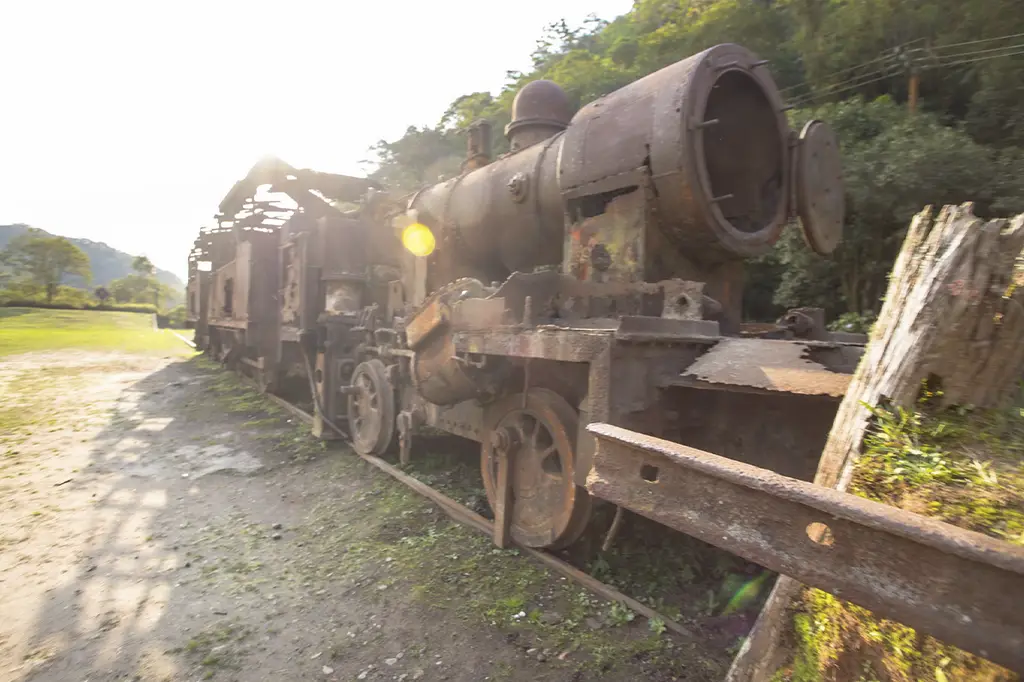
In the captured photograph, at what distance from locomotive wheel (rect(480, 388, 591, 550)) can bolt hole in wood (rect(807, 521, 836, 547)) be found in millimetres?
2213

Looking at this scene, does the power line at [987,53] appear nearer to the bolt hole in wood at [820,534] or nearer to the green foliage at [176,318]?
the bolt hole in wood at [820,534]

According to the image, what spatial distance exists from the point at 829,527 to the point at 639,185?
270 cm

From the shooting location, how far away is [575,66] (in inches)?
788

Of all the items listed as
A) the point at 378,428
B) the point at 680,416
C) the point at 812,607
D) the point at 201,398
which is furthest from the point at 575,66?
the point at 812,607

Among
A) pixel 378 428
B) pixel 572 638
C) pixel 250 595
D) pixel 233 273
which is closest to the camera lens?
pixel 572 638

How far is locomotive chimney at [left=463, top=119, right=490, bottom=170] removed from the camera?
630 cm

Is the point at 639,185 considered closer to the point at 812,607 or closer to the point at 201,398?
the point at 812,607

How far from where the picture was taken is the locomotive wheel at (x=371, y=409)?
236 inches

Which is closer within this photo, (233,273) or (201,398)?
(201,398)

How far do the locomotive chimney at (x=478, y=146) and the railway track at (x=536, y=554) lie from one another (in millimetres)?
3300

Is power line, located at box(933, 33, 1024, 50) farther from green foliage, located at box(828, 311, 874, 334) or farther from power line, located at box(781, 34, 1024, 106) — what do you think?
green foliage, located at box(828, 311, 874, 334)

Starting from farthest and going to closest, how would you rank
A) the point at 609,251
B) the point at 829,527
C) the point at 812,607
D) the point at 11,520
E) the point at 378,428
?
the point at 378,428 → the point at 11,520 → the point at 609,251 → the point at 812,607 → the point at 829,527

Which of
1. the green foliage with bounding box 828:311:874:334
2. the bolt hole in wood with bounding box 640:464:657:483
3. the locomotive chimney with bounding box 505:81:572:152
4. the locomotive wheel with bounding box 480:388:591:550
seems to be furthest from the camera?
the green foliage with bounding box 828:311:874:334

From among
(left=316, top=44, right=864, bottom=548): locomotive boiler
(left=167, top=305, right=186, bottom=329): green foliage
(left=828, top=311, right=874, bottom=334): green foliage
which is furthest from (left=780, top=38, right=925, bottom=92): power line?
(left=167, top=305, right=186, bottom=329): green foliage
